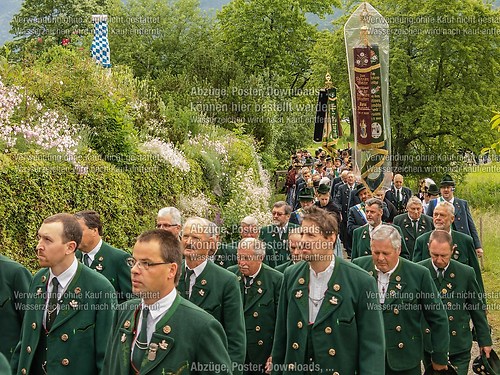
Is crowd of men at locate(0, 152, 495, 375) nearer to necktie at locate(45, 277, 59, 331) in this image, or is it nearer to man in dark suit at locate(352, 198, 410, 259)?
necktie at locate(45, 277, 59, 331)

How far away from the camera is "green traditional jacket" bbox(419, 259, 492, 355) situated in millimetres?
Result: 7852

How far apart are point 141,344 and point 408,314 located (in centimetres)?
337

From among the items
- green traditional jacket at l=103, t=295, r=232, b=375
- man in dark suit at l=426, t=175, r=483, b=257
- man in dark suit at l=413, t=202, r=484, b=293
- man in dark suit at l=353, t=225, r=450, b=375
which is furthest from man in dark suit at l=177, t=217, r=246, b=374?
man in dark suit at l=426, t=175, r=483, b=257

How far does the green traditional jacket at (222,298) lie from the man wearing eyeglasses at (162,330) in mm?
1845

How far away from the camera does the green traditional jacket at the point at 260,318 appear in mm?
7402

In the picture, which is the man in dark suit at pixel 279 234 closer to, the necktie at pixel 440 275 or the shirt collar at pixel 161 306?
the necktie at pixel 440 275

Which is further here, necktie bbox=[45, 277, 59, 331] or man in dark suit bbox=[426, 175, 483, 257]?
man in dark suit bbox=[426, 175, 483, 257]

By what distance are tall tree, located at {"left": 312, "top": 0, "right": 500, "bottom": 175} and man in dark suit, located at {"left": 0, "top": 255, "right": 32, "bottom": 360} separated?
90.8 feet

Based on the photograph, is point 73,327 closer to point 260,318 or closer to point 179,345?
point 179,345

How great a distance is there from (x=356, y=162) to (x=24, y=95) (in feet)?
19.4

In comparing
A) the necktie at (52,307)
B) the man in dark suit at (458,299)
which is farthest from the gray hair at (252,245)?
the necktie at (52,307)

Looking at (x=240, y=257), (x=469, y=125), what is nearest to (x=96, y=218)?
(x=240, y=257)

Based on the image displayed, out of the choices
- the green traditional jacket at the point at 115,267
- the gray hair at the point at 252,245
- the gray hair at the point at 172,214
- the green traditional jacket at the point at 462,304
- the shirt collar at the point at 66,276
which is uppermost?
the gray hair at the point at 172,214

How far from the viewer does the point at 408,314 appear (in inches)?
274
